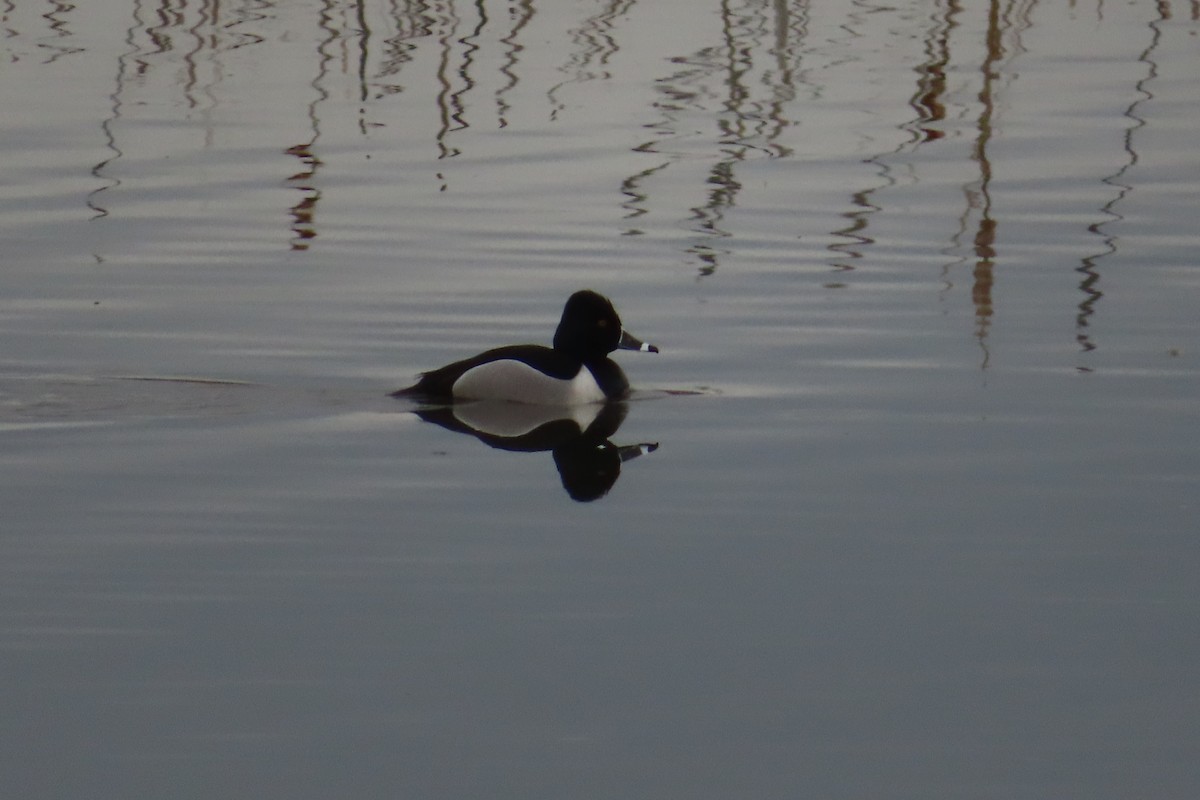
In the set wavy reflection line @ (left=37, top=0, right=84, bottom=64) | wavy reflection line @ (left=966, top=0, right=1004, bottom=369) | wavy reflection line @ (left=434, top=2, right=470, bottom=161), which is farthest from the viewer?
wavy reflection line @ (left=37, top=0, right=84, bottom=64)

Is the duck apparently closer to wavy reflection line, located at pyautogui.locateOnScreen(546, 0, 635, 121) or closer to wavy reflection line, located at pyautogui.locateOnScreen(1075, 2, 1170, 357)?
wavy reflection line, located at pyautogui.locateOnScreen(1075, 2, 1170, 357)

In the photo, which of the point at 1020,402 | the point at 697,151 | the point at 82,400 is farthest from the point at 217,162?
the point at 1020,402

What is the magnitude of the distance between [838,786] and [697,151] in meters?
11.9

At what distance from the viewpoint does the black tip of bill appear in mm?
11000

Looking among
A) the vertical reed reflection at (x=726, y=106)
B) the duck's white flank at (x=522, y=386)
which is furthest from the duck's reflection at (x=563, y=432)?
the vertical reed reflection at (x=726, y=106)

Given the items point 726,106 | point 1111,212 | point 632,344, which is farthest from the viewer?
point 726,106

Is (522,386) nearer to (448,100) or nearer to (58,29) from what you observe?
(448,100)

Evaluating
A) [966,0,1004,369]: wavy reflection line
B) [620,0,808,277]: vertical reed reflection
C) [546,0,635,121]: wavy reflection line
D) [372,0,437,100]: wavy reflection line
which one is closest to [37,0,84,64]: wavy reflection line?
[372,0,437,100]: wavy reflection line

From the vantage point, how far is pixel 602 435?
9898 mm

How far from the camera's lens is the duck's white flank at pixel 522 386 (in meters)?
10.3

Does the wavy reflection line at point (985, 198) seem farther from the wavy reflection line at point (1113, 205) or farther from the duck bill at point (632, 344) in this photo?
the duck bill at point (632, 344)

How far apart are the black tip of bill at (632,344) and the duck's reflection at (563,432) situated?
0.47 metres

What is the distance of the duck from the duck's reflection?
0.22 feet

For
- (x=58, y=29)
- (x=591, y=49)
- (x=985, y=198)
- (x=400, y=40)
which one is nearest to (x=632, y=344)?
(x=985, y=198)
